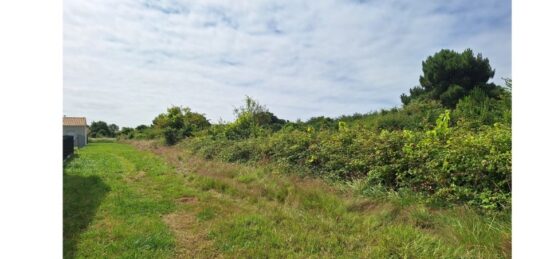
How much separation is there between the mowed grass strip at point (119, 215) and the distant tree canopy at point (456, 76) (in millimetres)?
16364

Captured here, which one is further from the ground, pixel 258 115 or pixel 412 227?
pixel 258 115

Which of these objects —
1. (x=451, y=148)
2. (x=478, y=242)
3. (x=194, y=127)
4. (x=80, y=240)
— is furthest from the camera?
(x=194, y=127)

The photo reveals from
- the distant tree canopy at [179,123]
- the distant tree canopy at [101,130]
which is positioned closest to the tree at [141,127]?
the distant tree canopy at [101,130]

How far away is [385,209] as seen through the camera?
4.48 metres

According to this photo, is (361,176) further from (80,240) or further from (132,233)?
(80,240)

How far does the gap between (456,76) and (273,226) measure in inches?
742

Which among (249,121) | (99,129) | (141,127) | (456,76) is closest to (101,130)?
(99,129)

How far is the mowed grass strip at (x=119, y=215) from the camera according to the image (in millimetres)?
3588

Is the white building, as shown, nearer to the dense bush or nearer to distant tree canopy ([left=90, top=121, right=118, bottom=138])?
distant tree canopy ([left=90, top=121, right=118, bottom=138])

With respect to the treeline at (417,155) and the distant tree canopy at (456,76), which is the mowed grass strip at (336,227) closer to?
the treeline at (417,155)

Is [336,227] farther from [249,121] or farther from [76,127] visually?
[76,127]
